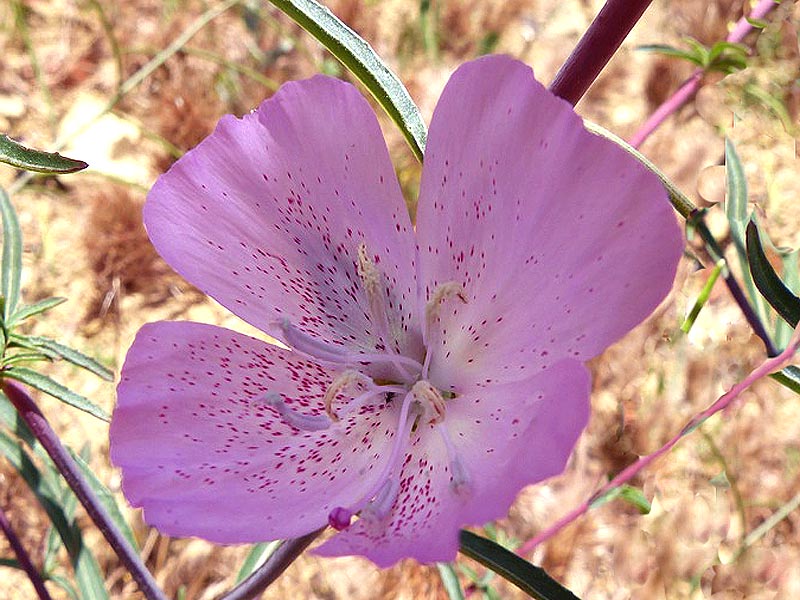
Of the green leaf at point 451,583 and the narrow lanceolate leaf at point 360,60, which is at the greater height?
the narrow lanceolate leaf at point 360,60

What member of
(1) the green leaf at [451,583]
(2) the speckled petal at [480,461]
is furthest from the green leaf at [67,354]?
(1) the green leaf at [451,583]

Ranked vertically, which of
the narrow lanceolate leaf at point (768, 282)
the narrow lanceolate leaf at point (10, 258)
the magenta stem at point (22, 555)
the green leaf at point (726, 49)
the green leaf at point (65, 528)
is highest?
the green leaf at point (726, 49)

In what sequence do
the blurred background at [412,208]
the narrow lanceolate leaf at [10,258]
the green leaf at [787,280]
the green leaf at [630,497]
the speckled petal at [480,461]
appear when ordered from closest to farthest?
the speckled petal at [480,461]
the green leaf at [787,280]
the narrow lanceolate leaf at [10,258]
the green leaf at [630,497]
the blurred background at [412,208]

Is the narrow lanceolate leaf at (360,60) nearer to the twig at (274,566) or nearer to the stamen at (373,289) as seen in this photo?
the stamen at (373,289)

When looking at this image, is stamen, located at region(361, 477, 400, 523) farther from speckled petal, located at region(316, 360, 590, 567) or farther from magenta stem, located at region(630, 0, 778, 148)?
magenta stem, located at region(630, 0, 778, 148)

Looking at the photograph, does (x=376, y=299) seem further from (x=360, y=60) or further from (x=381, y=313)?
(x=360, y=60)

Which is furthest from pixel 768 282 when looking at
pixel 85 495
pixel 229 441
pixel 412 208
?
pixel 412 208
